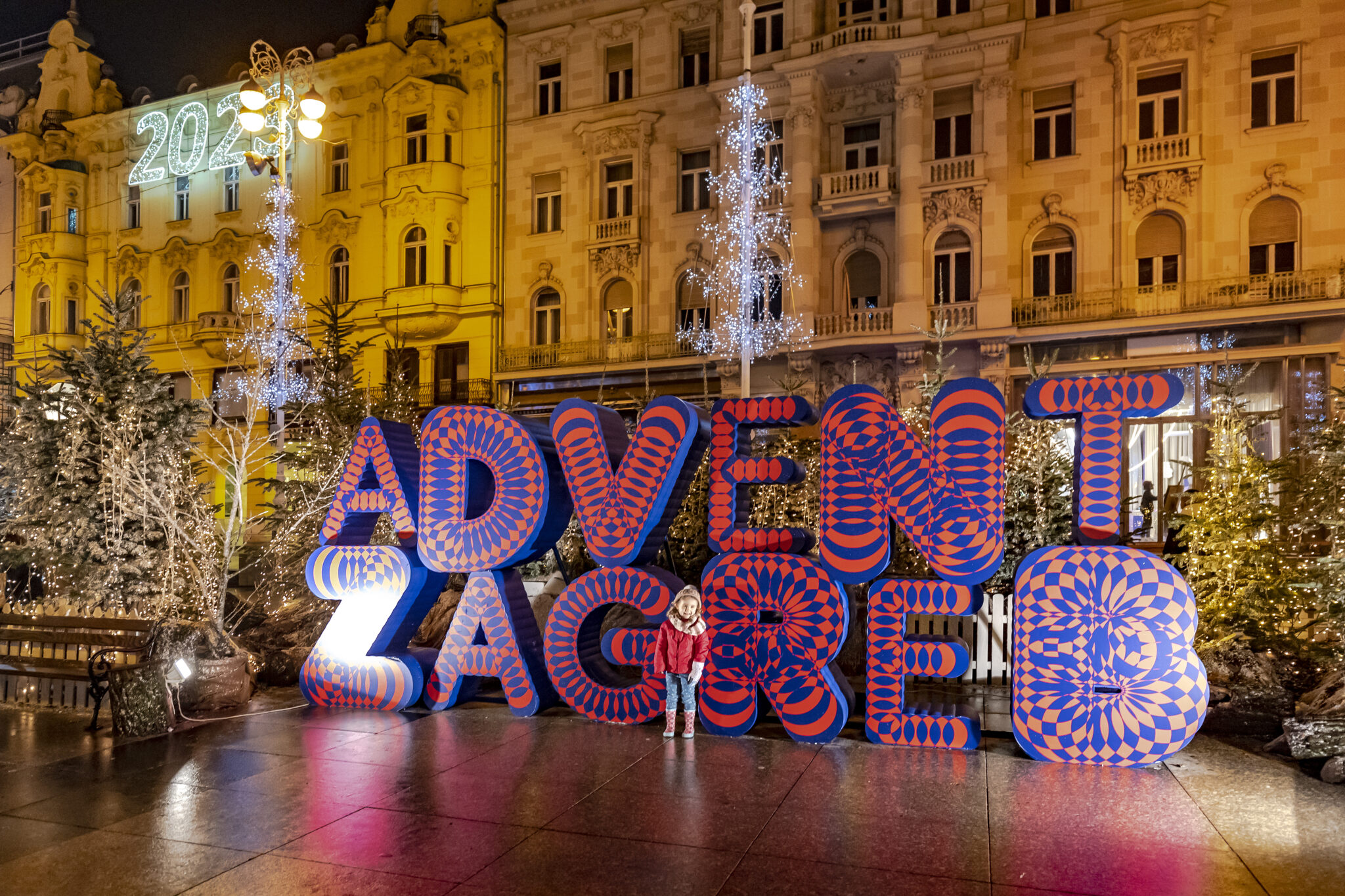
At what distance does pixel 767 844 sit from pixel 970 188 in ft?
68.3

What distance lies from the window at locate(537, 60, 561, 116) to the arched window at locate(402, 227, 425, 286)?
18.1ft

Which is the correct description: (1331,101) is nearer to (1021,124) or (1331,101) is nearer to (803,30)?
(1021,124)

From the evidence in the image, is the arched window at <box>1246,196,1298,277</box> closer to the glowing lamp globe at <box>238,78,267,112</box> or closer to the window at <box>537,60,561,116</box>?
the window at <box>537,60,561,116</box>

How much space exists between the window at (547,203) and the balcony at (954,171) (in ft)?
37.2

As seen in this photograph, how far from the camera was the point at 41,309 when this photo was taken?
37.1 metres

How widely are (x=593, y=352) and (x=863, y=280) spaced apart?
8.15 m

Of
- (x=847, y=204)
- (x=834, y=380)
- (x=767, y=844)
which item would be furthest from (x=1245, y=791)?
(x=847, y=204)

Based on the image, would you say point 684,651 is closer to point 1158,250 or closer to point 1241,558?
point 1241,558

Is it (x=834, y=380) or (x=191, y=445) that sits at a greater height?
(x=834, y=380)

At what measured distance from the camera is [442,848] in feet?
18.2

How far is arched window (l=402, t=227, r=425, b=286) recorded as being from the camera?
2941cm

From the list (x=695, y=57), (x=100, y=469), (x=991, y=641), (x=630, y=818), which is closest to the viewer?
(x=630, y=818)

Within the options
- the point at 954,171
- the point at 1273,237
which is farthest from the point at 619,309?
the point at 1273,237

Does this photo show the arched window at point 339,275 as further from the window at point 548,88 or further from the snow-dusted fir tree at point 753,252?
the snow-dusted fir tree at point 753,252
